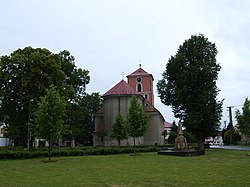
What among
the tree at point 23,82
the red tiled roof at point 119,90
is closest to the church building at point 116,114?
the red tiled roof at point 119,90

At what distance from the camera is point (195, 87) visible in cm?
4416

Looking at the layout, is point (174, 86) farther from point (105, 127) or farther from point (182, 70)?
point (105, 127)

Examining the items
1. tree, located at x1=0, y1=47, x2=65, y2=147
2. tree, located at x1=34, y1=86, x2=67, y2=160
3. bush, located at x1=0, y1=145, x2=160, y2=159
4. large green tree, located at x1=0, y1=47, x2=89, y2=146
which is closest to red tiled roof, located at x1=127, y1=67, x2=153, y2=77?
large green tree, located at x1=0, y1=47, x2=89, y2=146

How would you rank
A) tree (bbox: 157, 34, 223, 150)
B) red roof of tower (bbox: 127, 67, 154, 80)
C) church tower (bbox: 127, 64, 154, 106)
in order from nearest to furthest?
tree (bbox: 157, 34, 223, 150) → church tower (bbox: 127, 64, 154, 106) → red roof of tower (bbox: 127, 67, 154, 80)

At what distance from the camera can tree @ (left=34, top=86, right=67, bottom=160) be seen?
27.7 meters

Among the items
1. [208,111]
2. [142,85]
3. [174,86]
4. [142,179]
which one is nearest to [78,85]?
[174,86]

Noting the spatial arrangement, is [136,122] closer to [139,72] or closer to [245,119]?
[245,119]

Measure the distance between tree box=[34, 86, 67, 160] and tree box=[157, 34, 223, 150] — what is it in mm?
20517

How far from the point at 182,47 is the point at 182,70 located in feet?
13.8

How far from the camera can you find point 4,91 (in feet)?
131

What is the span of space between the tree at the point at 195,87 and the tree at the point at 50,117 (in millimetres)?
20517

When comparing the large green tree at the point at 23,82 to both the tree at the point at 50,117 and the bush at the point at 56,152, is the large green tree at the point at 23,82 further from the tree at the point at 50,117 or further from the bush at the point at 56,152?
the tree at the point at 50,117

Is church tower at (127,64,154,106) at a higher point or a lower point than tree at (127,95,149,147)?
higher

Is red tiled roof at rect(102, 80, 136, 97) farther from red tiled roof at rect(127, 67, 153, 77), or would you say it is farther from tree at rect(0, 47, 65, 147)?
tree at rect(0, 47, 65, 147)
